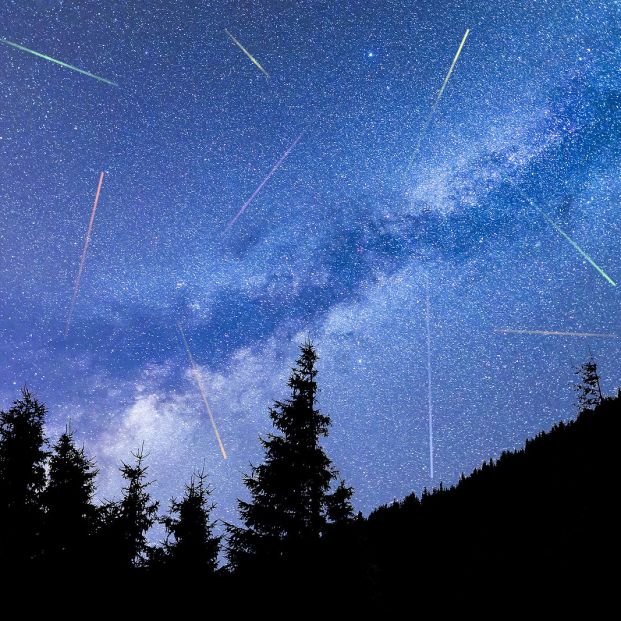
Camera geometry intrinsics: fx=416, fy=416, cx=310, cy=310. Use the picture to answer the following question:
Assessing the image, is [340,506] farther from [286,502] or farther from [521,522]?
[521,522]

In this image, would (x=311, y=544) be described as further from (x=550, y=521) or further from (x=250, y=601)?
(x=550, y=521)

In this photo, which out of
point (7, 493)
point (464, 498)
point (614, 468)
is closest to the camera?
point (7, 493)

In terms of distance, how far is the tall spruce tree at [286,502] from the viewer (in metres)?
11.7

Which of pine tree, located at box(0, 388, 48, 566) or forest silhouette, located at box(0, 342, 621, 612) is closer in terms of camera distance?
forest silhouette, located at box(0, 342, 621, 612)

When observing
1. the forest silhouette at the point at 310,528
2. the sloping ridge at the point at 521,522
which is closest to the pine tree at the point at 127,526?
the forest silhouette at the point at 310,528

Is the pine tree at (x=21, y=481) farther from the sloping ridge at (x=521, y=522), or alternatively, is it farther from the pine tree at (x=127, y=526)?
the sloping ridge at (x=521, y=522)

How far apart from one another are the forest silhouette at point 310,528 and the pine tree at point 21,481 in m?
0.04

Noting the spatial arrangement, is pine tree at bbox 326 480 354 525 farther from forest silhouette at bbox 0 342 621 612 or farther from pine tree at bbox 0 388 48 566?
pine tree at bbox 0 388 48 566

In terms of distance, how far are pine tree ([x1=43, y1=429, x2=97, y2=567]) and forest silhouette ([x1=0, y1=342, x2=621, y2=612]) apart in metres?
0.05

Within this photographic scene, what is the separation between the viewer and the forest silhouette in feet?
37.6

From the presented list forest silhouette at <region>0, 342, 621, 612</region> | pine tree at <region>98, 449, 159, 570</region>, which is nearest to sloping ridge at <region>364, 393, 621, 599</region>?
forest silhouette at <region>0, 342, 621, 612</region>

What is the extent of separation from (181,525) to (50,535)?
4829mm

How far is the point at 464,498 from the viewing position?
2231 cm

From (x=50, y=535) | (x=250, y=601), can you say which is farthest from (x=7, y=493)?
(x=250, y=601)
